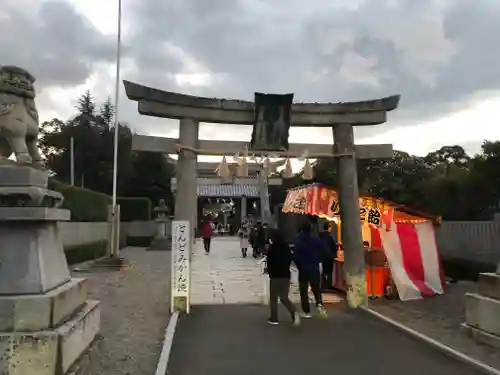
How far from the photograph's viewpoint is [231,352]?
809 centimetres

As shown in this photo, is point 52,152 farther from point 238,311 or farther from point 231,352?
point 231,352

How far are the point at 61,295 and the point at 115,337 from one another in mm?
3452

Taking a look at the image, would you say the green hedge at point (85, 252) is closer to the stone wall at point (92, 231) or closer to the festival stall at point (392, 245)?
the stone wall at point (92, 231)

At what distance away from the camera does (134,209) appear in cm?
4178

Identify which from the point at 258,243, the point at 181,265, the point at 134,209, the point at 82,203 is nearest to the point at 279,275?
the point at 181,265

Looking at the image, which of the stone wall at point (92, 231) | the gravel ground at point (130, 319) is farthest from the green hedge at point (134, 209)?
the gravel ground at point (130, 319)

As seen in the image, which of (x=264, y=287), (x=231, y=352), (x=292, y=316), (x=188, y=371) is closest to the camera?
(x=188, y=371)

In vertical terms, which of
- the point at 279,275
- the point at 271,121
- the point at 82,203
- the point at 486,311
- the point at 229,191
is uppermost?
the point at 229,191

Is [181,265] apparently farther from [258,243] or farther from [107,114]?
[107,114]

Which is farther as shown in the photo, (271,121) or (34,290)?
(271,121)

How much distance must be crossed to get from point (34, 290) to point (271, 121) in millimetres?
7350

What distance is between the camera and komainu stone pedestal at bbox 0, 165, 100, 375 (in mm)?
5480

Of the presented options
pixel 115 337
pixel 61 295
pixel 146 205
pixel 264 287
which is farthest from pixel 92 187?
pixel 61 295

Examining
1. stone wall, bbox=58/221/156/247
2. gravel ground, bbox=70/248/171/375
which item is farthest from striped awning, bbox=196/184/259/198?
gravel ground, bbox=70/248/171/375
